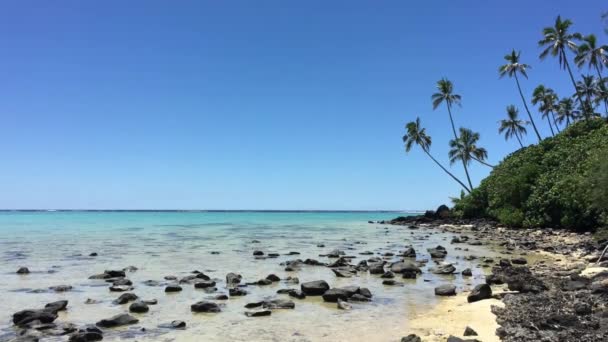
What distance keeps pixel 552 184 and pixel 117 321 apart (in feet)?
127

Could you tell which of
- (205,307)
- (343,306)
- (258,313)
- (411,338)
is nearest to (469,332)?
(411,338)

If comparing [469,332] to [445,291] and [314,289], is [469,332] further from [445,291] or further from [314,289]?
[314,289]

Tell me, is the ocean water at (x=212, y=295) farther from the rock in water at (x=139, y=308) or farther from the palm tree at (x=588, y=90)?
the palm tree at (x=588, y=90)

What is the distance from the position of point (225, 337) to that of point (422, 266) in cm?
1405

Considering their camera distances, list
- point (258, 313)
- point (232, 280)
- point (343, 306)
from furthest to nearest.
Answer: point (232, 280)
point (343, 306)
point (258, 313)

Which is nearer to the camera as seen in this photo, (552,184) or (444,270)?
(444,270)

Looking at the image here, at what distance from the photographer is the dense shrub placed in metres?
33.8

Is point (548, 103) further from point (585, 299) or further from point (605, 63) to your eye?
point (585, 299)

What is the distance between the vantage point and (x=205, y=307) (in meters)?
12.8

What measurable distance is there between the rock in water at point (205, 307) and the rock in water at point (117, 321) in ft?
5.49

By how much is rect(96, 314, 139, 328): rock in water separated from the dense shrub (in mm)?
21738

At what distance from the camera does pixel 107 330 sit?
10.8 meters

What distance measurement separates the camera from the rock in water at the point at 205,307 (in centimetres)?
1280

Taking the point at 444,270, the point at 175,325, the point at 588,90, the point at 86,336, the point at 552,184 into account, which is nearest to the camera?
the point at 86,336
